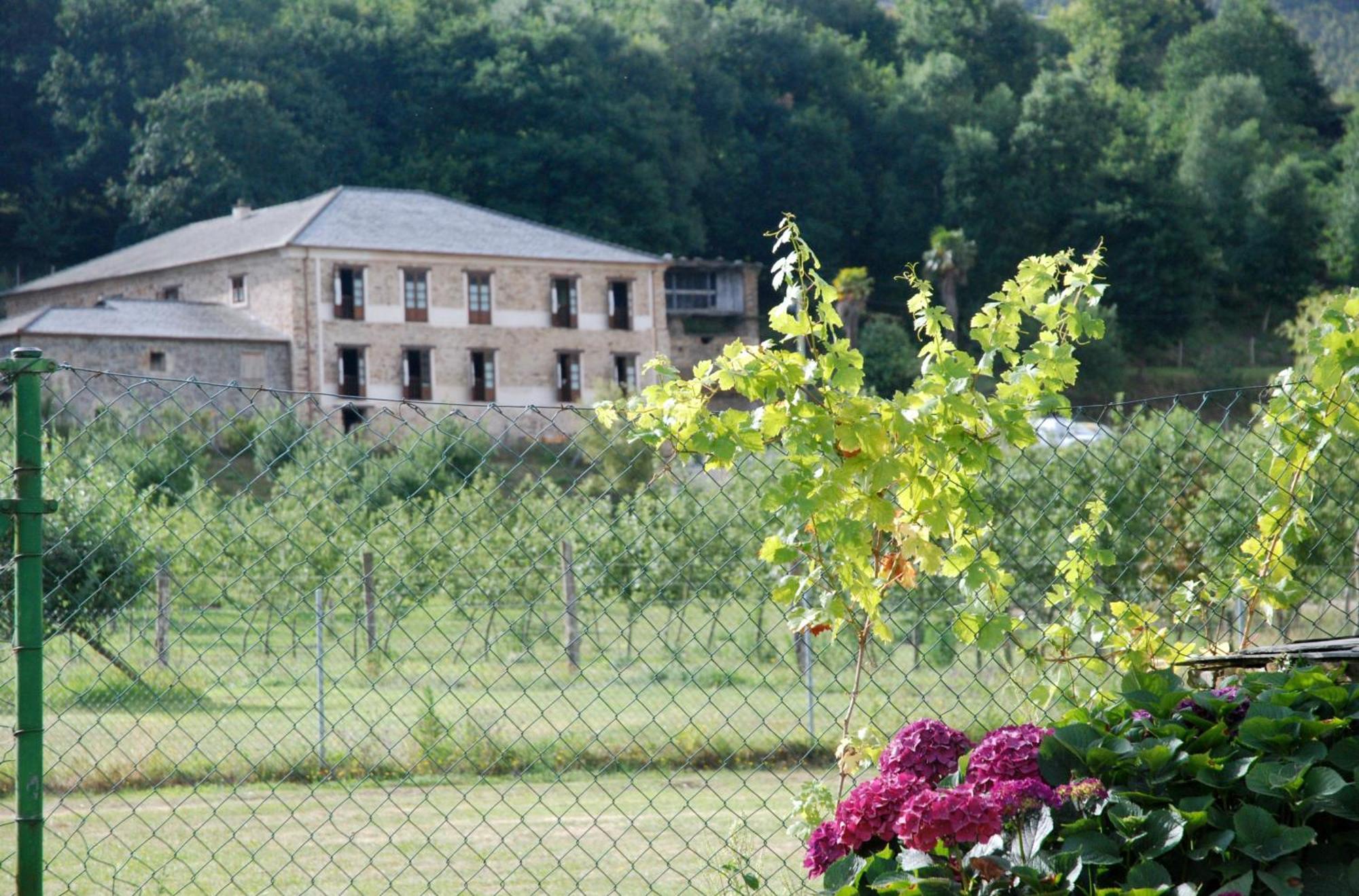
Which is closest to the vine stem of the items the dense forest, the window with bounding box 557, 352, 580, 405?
the window with bounding box 557, 352, 580, 405

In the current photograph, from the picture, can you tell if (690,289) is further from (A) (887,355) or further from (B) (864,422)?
(B) (864,422)

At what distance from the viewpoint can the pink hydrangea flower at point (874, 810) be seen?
317 centimetres

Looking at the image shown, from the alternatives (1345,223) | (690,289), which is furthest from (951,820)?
(1345,223)

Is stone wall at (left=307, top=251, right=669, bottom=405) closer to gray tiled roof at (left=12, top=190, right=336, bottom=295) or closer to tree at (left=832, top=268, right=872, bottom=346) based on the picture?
gray tiled roof at (left=12, top=190, right=336, bottom=295)

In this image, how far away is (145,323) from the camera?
38.2 m

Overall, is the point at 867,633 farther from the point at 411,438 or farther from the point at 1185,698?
the point at 411,438

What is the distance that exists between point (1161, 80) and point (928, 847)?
93.8 m

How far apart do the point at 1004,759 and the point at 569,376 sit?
140 ft

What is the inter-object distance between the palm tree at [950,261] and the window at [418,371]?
72.1ft

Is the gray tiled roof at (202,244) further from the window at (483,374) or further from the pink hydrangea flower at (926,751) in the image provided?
the pink hydrangea flower at (926,751)

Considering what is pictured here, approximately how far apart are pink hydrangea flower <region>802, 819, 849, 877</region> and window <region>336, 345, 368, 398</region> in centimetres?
3990

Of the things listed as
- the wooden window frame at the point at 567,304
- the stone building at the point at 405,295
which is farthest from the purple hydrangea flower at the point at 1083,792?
the wooden window frame at the point at 567,304

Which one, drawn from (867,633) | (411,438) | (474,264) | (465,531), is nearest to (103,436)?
(411,438)

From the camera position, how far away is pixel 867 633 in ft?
13.5
